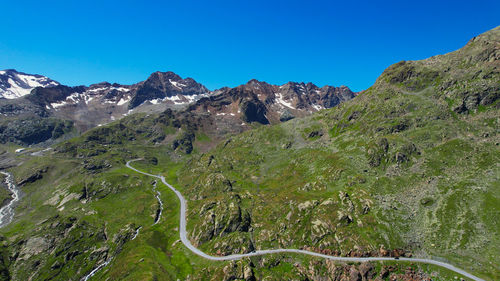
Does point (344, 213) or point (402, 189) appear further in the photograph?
point (402, 189)

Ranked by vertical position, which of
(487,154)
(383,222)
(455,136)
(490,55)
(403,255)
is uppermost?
(490,55)

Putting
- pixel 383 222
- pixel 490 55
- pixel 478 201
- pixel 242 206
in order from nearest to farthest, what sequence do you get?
pixel 478 201, pixel 383 222, pixel 242 206, pixel 490 55

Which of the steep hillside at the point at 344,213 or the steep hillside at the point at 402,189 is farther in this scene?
the steep hillside at the point at 402,189

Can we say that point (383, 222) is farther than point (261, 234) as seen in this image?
No

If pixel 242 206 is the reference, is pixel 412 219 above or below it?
above

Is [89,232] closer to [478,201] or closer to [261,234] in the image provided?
[261,234]

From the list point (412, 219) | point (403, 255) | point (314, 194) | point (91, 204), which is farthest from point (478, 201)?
point (91, 204)

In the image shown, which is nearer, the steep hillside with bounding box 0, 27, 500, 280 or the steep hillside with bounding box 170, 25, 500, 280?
the steep hillside with bounding box 0, 27, 500, 280

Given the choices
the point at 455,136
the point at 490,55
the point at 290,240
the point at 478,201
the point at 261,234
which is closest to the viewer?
the point at 478,201

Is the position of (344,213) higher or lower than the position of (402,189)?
lower
